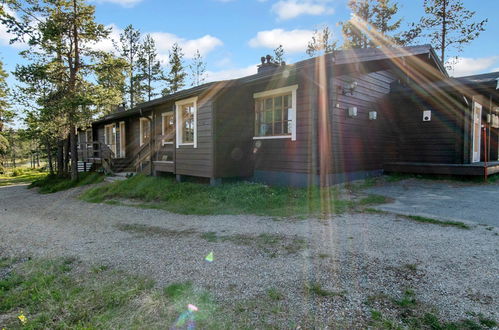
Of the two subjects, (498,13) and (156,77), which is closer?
(498,13)

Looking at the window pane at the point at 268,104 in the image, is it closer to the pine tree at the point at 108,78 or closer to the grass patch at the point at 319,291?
the grass patch at the point at 319,291

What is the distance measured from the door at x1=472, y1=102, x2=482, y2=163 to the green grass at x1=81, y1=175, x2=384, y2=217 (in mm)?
5753

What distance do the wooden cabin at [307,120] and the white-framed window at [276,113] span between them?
3cm

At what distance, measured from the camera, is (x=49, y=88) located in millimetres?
Answer: 14023

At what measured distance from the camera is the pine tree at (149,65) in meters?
24.9

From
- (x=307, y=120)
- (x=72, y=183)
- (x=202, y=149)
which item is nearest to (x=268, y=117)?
(x=307, y=120)

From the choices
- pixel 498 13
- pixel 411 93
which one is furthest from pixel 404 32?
pixel 411 93

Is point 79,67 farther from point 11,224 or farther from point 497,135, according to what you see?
point 497,135

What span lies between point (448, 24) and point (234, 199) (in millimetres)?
19323

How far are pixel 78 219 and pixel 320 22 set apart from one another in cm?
2444

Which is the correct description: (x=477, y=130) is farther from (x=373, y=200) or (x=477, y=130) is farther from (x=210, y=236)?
(x=210, y=236)

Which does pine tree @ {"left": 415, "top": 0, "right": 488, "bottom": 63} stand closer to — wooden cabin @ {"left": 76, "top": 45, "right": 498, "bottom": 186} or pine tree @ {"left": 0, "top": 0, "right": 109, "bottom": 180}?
wooden cabin @ {"left": 76, "top": 45, "right": 498, "bottom": 186}

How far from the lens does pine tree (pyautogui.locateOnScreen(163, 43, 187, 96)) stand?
83.1 ft

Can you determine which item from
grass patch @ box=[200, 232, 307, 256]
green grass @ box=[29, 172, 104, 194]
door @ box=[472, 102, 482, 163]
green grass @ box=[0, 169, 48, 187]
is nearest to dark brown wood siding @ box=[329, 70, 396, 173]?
door @ box=[472, 102, 482, 163]
